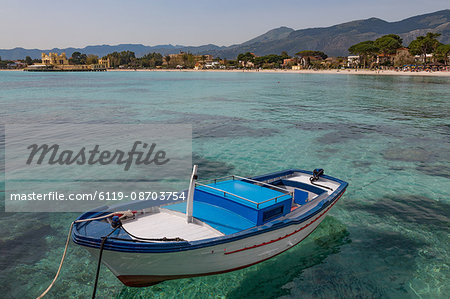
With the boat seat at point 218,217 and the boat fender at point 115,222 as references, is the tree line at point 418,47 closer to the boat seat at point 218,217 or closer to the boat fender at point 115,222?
the boat seat at point 218,217

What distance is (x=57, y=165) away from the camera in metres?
21.5

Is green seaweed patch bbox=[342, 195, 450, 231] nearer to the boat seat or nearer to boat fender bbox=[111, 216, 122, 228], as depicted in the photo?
the boat seat

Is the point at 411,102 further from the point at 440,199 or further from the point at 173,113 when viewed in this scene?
the point at 440,199

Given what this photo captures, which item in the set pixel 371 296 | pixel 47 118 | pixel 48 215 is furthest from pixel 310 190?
pixel 47 118

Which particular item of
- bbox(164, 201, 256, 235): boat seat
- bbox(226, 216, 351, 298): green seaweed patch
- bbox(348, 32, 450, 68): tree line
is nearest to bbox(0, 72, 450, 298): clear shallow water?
bbox(226, 216, 351, 298): green seaweed patch

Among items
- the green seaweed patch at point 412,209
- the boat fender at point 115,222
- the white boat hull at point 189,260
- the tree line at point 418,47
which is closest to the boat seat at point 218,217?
the white boat hull at point 189,260

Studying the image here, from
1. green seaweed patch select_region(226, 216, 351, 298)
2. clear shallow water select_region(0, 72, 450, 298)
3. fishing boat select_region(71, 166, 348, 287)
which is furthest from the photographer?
clear shallow water select_region(0, 72, 450, 298)

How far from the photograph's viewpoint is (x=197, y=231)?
9820 millimetres

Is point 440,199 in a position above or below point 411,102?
below

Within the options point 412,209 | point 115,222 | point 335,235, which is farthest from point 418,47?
point 115,222

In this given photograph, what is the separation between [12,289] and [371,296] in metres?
11.1

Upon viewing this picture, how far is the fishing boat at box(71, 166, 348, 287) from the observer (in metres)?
8.45

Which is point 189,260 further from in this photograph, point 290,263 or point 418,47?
point 418,47

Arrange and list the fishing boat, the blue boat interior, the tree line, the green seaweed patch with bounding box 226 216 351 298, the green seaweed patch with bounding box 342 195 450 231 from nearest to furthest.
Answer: the fishing boat < the green seaweed patch with bounding box 226 216 351 298 < the blue boat interior < the green seaweed patch with bounding box 342 195 450 231 < the tree line
